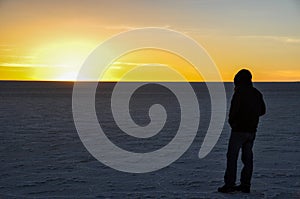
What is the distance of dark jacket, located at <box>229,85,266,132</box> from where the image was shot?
6559mm

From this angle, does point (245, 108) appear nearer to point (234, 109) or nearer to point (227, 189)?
point (234, 109)

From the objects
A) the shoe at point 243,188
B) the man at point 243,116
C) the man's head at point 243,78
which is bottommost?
the shoe at point 243,188

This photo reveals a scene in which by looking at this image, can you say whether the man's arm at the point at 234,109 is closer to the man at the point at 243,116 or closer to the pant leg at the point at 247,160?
the man at the point at 243,116

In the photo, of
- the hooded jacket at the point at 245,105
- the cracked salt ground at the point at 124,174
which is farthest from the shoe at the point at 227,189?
the hooded jacket at the point at 245,105

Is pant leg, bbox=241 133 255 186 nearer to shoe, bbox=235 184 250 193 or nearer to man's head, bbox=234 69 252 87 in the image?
shoe, bbox=235 184 250 193

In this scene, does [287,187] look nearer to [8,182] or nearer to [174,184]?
[174,184]

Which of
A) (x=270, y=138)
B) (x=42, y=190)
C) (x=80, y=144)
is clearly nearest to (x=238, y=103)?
(x=42, y=190)

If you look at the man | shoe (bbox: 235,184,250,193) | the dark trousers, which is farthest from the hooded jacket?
shoe (bbox: 235,184,250,193)

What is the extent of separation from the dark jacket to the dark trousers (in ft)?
0.34

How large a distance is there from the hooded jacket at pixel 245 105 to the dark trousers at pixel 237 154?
102mm

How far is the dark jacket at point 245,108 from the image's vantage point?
656cm

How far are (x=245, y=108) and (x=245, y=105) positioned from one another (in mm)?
43

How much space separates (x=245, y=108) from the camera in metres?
6.55

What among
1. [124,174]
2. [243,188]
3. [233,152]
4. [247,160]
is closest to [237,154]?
[233,152]
